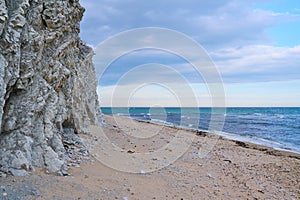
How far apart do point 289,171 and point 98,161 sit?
814 cm

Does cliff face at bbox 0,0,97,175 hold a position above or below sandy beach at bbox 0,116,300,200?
above

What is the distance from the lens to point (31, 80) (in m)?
5.96

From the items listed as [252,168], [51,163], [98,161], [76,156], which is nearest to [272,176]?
[252,168]

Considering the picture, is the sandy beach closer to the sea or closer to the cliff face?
the cliff face

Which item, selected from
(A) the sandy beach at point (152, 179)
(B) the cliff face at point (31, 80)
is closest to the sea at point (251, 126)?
(A) the sandy beach at point (152, 179)

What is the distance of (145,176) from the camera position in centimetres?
729

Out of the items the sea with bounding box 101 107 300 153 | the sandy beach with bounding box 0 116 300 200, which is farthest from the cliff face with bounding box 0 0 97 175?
the sea with bounding box 101 107 300 153

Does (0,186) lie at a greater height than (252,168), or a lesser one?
greater

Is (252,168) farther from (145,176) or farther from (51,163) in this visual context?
(51,163)

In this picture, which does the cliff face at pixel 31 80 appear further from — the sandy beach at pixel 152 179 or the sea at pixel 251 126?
the sea at pixel 251 126

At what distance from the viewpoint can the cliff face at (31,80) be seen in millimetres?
5184

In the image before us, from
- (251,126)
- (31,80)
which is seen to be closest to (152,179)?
(31,80)

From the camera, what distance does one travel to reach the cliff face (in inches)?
204

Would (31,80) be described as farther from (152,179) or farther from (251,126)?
(251,126)
